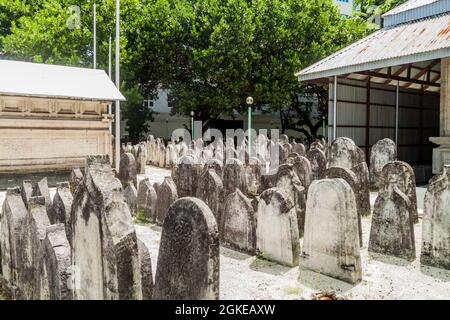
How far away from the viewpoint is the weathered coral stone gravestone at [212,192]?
666cm

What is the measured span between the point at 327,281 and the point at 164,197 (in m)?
3.52

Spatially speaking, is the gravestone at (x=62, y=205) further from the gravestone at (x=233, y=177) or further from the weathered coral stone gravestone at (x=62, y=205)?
the gravestone at (x=233, y=177)

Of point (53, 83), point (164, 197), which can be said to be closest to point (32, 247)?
point (164, 197)

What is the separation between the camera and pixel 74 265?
11.6ft

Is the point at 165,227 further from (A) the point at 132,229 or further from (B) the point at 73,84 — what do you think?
(B) the point at 73,84

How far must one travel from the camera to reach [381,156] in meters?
11.3

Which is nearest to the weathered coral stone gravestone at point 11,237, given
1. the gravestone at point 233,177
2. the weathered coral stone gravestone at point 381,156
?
the gravestone at point 233,177

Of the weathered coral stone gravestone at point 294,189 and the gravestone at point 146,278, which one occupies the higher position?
the weathered coral stone gravestone at point 294,189

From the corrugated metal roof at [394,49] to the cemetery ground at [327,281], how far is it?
23.1 feet

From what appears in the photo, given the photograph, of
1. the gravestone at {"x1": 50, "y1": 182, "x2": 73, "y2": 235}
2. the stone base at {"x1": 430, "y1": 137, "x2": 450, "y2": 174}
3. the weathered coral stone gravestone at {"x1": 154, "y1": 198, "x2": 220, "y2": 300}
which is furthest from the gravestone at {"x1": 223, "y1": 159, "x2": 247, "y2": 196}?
the stone base at {"x1": 430, "y1": 137, "x2": 450, "y2": 174}

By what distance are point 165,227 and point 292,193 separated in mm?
3682

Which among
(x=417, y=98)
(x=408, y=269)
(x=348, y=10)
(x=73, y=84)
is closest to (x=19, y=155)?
(x=73, y=84)

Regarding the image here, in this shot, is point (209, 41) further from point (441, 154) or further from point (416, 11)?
point (441, 154)

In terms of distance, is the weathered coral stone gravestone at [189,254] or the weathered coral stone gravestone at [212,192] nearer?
the weathered coral stone gravestone at [189,254]
